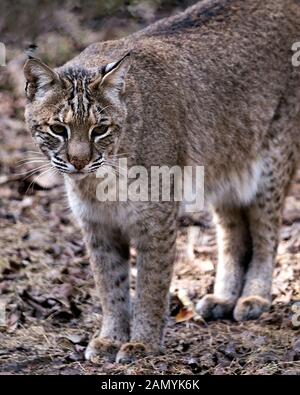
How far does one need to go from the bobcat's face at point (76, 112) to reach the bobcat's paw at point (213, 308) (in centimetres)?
189

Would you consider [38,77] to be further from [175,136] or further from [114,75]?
[175,136]

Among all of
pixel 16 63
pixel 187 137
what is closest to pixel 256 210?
pixel 187 137

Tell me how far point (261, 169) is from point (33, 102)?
211cm

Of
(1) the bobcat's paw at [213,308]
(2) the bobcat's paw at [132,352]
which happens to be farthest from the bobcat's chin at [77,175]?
(1) the bobcat's paw at [213,308]

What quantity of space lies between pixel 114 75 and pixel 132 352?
172 cm

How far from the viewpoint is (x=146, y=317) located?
6008mm

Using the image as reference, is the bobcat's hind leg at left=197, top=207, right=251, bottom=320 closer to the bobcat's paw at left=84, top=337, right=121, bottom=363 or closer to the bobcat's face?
the bobcat's paw at left=84, top=337, right=121, bottom=363

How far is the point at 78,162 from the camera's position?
540 cm

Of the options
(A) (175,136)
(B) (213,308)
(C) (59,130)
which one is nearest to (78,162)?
(C) (59,130)

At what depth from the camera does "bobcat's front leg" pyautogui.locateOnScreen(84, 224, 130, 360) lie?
6.26 metres

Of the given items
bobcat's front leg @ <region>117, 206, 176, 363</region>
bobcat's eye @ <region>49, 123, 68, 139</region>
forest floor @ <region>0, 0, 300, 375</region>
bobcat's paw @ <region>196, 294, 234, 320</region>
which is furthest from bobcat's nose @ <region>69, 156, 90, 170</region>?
bobcat's paw @ <region>196, 294, 234, 320</region>

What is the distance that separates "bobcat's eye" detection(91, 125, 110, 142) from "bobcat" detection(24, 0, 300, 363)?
0.4 inches

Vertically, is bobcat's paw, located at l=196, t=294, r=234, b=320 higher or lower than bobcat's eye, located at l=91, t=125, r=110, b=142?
lower

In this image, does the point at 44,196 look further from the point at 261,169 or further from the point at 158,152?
the point at 158,152
